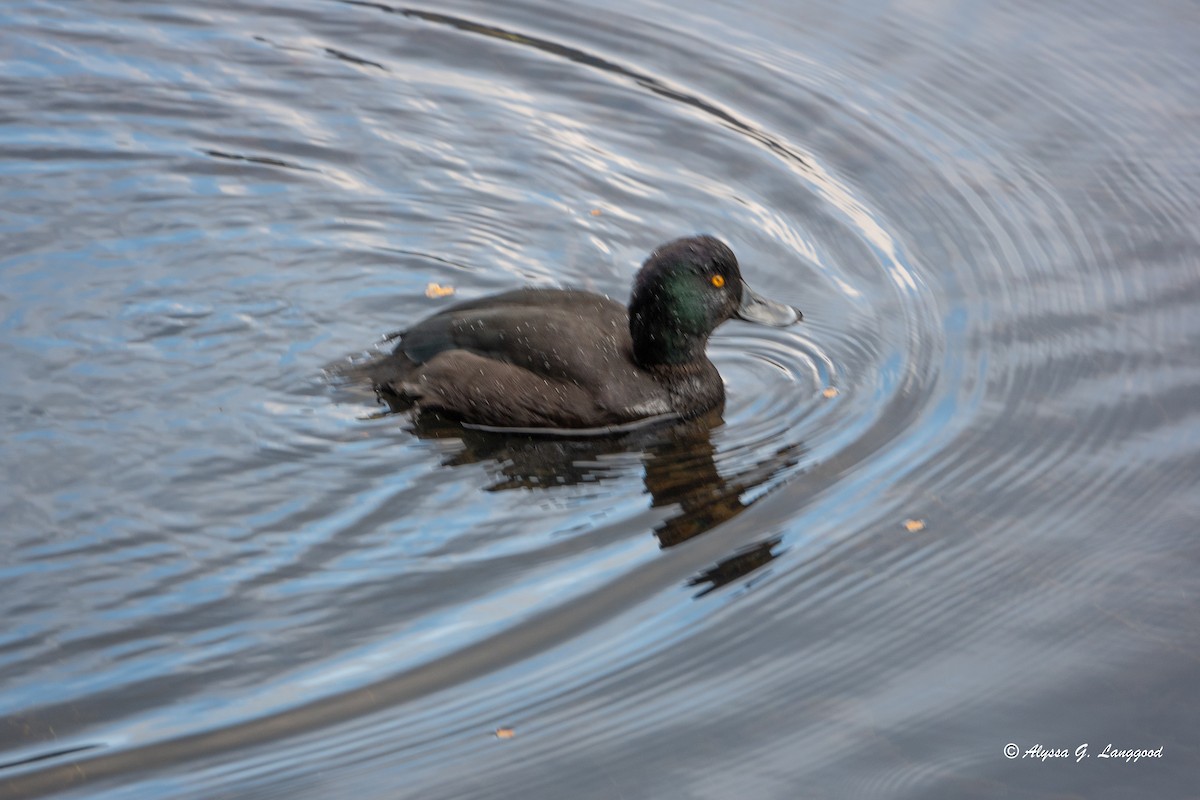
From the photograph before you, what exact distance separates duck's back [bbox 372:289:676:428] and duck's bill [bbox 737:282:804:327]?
2.04 feet

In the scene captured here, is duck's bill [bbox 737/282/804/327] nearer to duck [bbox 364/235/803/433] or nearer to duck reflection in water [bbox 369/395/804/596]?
duck [bbox 364/235/803/433]

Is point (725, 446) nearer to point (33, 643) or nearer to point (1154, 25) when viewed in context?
point (33, 643)

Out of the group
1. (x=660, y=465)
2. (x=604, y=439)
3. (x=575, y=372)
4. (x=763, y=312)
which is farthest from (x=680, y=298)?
(x=660, y=465)

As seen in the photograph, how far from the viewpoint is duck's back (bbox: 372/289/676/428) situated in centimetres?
683

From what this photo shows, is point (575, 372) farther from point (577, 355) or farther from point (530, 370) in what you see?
point (530, 370)

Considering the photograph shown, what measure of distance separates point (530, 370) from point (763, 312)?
1.23 meters

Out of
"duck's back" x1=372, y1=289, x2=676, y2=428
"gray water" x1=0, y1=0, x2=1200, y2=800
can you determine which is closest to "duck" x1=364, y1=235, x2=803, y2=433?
"duck's back" x1=372, y1=289, x2=676, y2=428

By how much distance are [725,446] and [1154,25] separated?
5.16 meters

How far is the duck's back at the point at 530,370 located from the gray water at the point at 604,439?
162 millimetres

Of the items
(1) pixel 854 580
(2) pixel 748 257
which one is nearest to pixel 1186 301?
(2) pixel 748 257

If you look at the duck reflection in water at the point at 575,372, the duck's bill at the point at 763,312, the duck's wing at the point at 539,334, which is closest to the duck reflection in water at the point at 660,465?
the duck reflection in water at the point at 575,372

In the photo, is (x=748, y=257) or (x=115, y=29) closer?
(x=748, y=257)

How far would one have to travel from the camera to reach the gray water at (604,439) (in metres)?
4.94

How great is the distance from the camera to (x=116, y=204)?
326 inches
